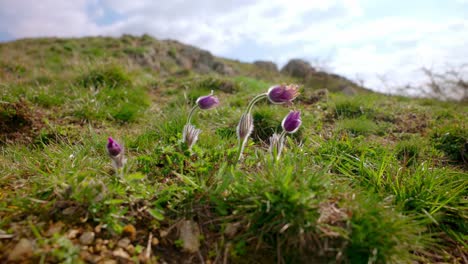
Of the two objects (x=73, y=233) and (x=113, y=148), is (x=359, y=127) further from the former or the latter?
(x=73, y=233)

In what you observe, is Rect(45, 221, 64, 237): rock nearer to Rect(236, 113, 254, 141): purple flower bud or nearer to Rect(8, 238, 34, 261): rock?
Rect(8, 238, 34, 261): rock

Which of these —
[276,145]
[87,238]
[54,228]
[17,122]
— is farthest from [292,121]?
[17,122]

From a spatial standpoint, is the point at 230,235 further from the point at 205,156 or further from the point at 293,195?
the point at 205,156

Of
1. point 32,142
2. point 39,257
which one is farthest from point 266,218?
point 32,142

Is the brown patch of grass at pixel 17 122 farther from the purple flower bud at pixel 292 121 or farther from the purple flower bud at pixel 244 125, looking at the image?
the purple flower bud at pixel 292 121

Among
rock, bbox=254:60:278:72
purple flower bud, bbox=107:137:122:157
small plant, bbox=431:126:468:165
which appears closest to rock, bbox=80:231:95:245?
purple flower bud, bbox=107:137:122:157

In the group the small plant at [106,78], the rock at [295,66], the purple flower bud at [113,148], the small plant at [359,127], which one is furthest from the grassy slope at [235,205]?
the rock at [295,66]

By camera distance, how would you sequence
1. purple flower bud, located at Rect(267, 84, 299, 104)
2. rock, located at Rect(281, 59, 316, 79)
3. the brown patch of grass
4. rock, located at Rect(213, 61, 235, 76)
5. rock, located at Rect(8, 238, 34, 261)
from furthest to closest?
rock, located at Rect(281, 59, 316, 79), rock, located at Rect(213, 61, 235, 76), the brown patch of grass, purple flower bud, located at Rect(267, 84, 299, 104), rock, located at Rect(8, 238, 34, 261)
